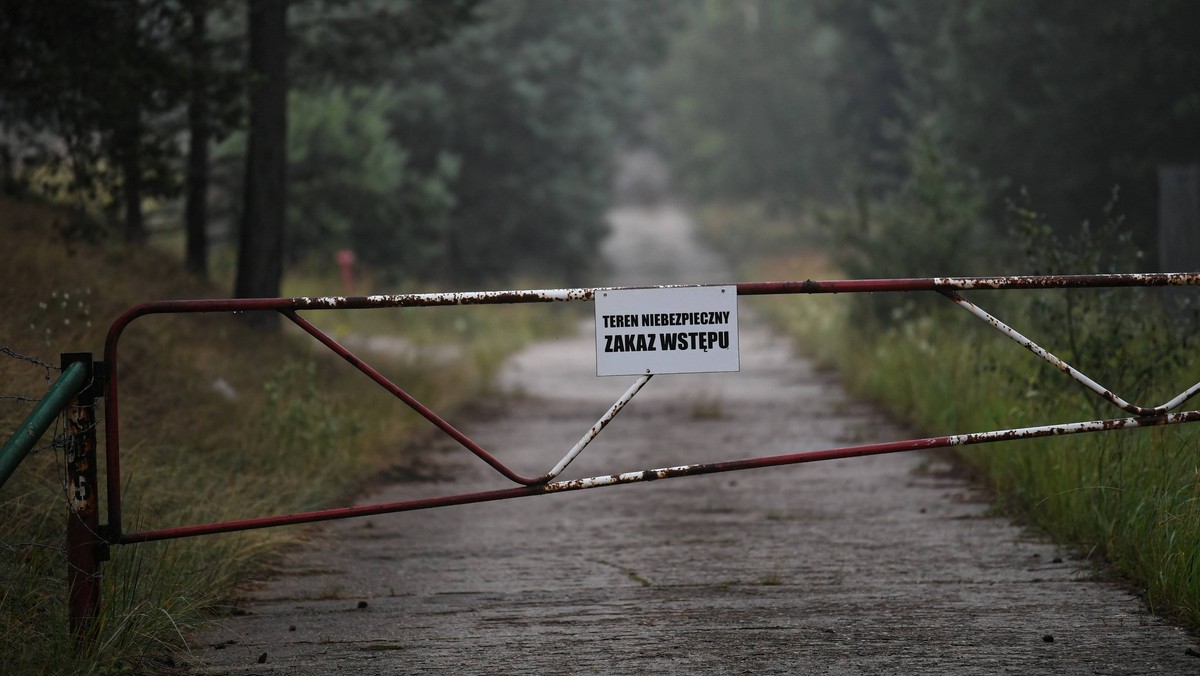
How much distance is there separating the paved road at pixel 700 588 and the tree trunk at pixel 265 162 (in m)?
3.78

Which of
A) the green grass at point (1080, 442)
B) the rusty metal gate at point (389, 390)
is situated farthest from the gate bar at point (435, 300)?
the green grass at point (1080, 442)

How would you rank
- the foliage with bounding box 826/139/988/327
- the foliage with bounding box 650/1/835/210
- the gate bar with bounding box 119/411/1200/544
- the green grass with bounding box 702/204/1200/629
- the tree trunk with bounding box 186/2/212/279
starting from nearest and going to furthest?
the gate bar with bounding box 119/411/1200/544
the green grass with bounding box 702/204/1200/629
the tree trunk with bounding box 186/2/212/279
the foliage with bounding box 826/139/988/327
the foliage with bounding box 650/1/835/210

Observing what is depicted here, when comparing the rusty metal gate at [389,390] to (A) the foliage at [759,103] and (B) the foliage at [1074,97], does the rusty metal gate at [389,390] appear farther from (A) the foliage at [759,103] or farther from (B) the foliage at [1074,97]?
(A) the foliage at [759,103]

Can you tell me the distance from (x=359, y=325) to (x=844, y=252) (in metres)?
7.95

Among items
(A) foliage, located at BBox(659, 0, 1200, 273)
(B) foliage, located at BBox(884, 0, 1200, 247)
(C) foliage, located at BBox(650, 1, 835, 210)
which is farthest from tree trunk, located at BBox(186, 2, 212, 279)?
(C) foliage, located at BBox(650, 1, 835, 210)

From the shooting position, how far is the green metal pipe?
5.01 meters

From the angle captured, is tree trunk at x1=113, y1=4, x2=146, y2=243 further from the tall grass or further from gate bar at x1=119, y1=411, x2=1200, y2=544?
gate bar at x1=119, y1=411, x2=1200, y2=544

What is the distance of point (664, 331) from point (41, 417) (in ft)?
7.79

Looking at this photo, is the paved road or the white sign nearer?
the paved road

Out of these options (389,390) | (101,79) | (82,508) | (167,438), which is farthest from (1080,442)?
(101,79)

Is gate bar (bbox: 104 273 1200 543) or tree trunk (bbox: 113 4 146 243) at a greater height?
tree trunk (bbox: 113 4 146 243)

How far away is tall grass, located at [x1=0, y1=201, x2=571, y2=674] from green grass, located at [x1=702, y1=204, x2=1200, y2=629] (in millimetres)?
4270

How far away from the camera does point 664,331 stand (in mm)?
5867

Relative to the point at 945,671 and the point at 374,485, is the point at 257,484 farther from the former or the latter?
the point at 945,671
